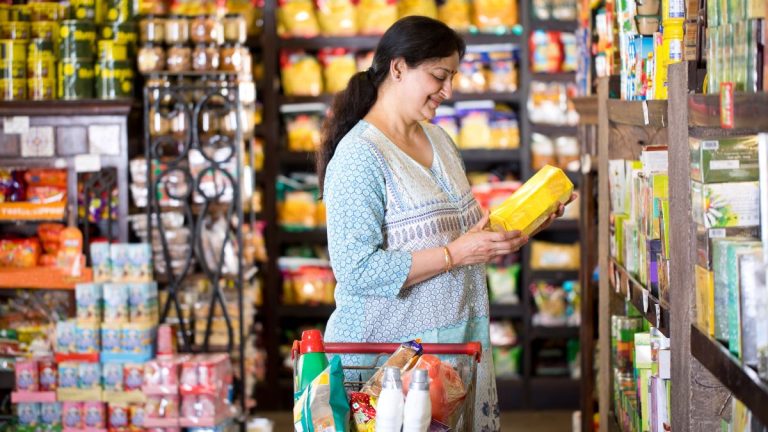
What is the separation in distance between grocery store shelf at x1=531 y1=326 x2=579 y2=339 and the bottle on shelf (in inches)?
181

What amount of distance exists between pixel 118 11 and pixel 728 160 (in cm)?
398

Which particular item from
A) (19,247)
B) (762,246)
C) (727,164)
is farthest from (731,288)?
(19,247)

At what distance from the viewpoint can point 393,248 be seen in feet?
10.1

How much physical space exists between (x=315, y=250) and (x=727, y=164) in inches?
198

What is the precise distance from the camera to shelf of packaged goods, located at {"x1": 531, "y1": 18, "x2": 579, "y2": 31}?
22.4 ft

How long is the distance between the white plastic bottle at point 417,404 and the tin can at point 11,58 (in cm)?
390

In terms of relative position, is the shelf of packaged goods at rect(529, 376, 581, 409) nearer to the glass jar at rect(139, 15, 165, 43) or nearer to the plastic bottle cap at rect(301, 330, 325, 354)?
the glass jar at rect(139, 15, 165, 43)

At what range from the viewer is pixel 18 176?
18.5 ft

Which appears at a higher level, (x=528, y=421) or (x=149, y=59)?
(x=149, y=59)

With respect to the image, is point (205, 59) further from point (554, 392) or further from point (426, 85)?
point (554, 392)

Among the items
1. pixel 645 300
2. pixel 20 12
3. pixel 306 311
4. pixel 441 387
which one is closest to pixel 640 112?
pixel 645 300

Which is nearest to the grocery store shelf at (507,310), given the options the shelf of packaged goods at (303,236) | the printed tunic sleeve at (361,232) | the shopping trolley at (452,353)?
the shelf of packaged goods at (303,236)

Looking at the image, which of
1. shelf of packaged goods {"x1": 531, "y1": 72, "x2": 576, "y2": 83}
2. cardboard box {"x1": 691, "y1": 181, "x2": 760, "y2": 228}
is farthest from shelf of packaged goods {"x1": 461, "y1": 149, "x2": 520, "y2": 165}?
cardboard box {"x1": 691, "y1": 181, "x2": 760, "y2": 228}

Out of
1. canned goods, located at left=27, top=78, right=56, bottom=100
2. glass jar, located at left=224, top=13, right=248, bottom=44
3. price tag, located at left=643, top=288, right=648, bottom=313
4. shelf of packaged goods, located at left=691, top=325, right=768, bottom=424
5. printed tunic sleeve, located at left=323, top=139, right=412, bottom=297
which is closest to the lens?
shelf of packaged goods, located at left=691, top=325, right=768, bottom=424
